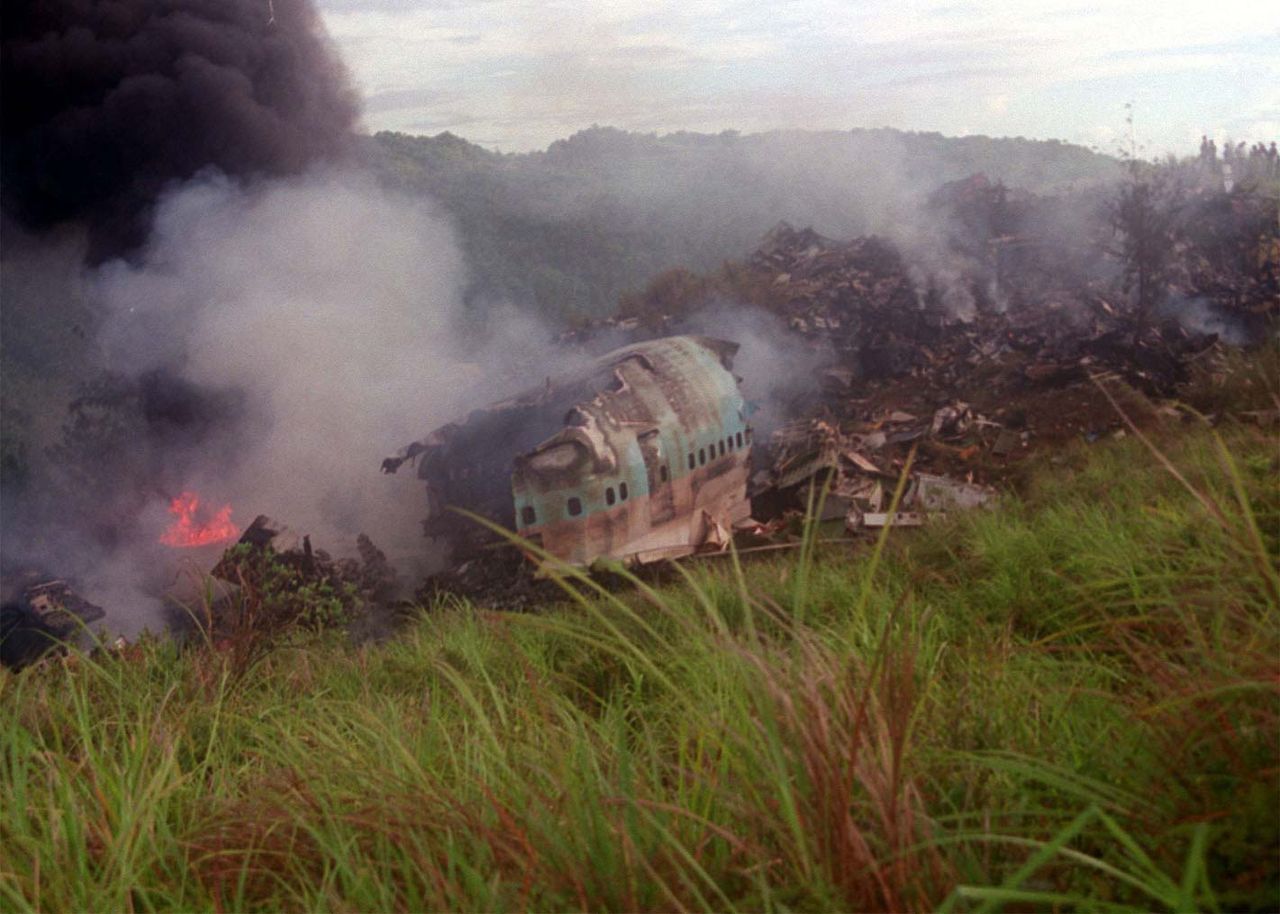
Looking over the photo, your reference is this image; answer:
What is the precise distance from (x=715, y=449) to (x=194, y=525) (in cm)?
1207

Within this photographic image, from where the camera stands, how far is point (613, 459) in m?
12.6

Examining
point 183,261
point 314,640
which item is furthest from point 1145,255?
point 183,261

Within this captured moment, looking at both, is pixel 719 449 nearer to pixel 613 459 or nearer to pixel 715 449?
pixel 715 449

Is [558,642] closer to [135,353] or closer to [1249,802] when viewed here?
[1249,802]

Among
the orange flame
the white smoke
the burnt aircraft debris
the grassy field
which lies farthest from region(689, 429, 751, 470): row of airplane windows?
the orange flame

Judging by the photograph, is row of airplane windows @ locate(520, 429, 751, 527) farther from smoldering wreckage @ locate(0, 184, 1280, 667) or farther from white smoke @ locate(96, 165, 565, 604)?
white smoke @ locate(96, 165, 565, 604)

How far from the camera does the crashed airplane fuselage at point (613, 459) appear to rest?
12305 millimetres

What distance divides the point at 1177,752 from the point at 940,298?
2606cm

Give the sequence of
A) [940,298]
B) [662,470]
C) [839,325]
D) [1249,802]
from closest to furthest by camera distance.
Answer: [1249,802] < [662,470] < [839,325] < [940,298]

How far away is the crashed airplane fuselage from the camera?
1230 cm

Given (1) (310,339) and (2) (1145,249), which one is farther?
(1) (310,339)

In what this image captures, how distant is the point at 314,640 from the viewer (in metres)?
8.51

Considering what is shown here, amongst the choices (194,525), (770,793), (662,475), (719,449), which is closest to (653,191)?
(194,525)

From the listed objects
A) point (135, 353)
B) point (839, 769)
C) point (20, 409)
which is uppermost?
point (839, 769)
